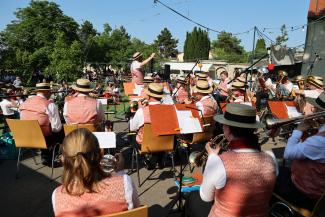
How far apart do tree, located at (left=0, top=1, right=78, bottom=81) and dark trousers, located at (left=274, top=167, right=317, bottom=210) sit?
38086mm

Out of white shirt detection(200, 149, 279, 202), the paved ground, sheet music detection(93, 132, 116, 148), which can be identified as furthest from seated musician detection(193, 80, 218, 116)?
white shirt detection(200, 149, 279, 202)

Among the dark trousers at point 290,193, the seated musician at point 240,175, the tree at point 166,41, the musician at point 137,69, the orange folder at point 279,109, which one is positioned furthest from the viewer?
the tree at point 166,41

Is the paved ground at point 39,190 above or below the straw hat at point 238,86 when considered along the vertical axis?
below

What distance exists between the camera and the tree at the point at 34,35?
38438 millimetres

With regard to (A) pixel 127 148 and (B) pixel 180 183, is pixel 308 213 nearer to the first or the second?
(B) pixel 180 183

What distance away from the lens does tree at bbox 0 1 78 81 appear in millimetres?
38438

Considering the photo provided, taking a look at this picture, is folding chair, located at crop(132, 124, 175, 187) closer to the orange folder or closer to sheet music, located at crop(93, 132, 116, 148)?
sheet music, located at crop(93, 132, 116, 148)

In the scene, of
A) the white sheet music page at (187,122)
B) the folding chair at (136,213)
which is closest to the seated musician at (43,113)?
the white sheet music page at (187,122)

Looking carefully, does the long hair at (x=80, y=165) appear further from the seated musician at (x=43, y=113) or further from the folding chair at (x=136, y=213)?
the seated musician at (x=43, y=113)

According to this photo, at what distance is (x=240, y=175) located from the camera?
226 cm

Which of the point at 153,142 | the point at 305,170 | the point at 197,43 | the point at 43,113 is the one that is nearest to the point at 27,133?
the point at 43,113

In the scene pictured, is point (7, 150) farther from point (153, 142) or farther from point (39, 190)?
point (153, 142)

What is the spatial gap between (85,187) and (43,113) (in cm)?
378

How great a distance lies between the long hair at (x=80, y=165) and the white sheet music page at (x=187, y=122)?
2.34 meters
